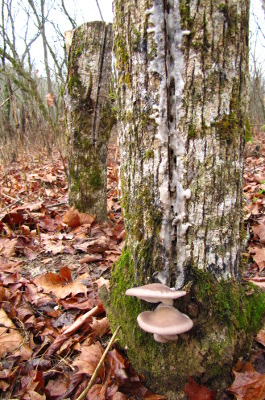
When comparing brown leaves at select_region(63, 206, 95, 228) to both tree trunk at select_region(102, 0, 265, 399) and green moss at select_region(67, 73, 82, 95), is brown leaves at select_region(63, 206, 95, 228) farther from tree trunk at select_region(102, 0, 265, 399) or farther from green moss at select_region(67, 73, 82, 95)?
tree trunk at select_region(102, 0, 265, 399)

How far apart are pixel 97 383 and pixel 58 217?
2.76 metres

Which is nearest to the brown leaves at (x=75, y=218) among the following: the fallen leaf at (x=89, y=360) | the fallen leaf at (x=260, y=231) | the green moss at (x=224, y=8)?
the fallen leaf at (x=260, y=231)

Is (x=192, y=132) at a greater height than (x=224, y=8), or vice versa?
(x=224, y=8)

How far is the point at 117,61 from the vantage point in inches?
61.5

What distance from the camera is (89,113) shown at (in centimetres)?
358

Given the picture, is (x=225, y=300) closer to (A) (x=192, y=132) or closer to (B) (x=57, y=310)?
(A) (x=192, y=132)

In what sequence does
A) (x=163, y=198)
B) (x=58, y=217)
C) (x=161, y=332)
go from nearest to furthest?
(x=161, y=332) → (x=163, y=198) → (x=58, y=217)

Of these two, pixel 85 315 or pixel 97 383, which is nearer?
pixel 97 383

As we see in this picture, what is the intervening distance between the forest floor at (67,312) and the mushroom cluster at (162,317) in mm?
424

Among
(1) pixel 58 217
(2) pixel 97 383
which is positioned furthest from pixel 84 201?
(2) pixel 97 383

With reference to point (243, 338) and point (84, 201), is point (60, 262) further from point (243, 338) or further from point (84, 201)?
point (243, 338)

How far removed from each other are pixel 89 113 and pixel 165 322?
9.16ft

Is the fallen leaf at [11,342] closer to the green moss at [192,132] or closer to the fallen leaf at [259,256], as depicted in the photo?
the green moss at [192,132]

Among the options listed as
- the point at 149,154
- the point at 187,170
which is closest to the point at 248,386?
the point at 187,170
